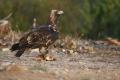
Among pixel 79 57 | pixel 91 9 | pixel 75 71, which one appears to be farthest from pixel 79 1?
pixel 75 71

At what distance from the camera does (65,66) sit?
40.3 ft

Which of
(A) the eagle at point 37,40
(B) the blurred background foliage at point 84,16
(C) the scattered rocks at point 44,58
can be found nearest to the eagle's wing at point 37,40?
(A) the eagle at point 37,40

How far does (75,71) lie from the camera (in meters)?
11.4

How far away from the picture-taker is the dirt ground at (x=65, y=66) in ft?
34.3

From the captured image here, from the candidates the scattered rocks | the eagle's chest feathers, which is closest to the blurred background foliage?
the scattered rocks

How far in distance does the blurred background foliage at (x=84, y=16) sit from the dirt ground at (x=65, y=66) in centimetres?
1068

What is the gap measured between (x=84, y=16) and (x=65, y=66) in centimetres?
1811

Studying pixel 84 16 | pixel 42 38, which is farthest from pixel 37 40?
→ pixel 84 16

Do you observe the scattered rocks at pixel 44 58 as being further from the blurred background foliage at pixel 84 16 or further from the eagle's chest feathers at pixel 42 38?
the blurred background foliage at pixel 84 16

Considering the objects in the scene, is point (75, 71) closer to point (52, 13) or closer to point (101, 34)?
point (52, 13)

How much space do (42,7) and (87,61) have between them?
68.2 ft

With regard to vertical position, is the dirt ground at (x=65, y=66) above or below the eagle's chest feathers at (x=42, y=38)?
below

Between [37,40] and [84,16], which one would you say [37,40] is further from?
[84,16]

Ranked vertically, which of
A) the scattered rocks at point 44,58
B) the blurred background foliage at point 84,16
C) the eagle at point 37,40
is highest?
the eagle at point 37,40
